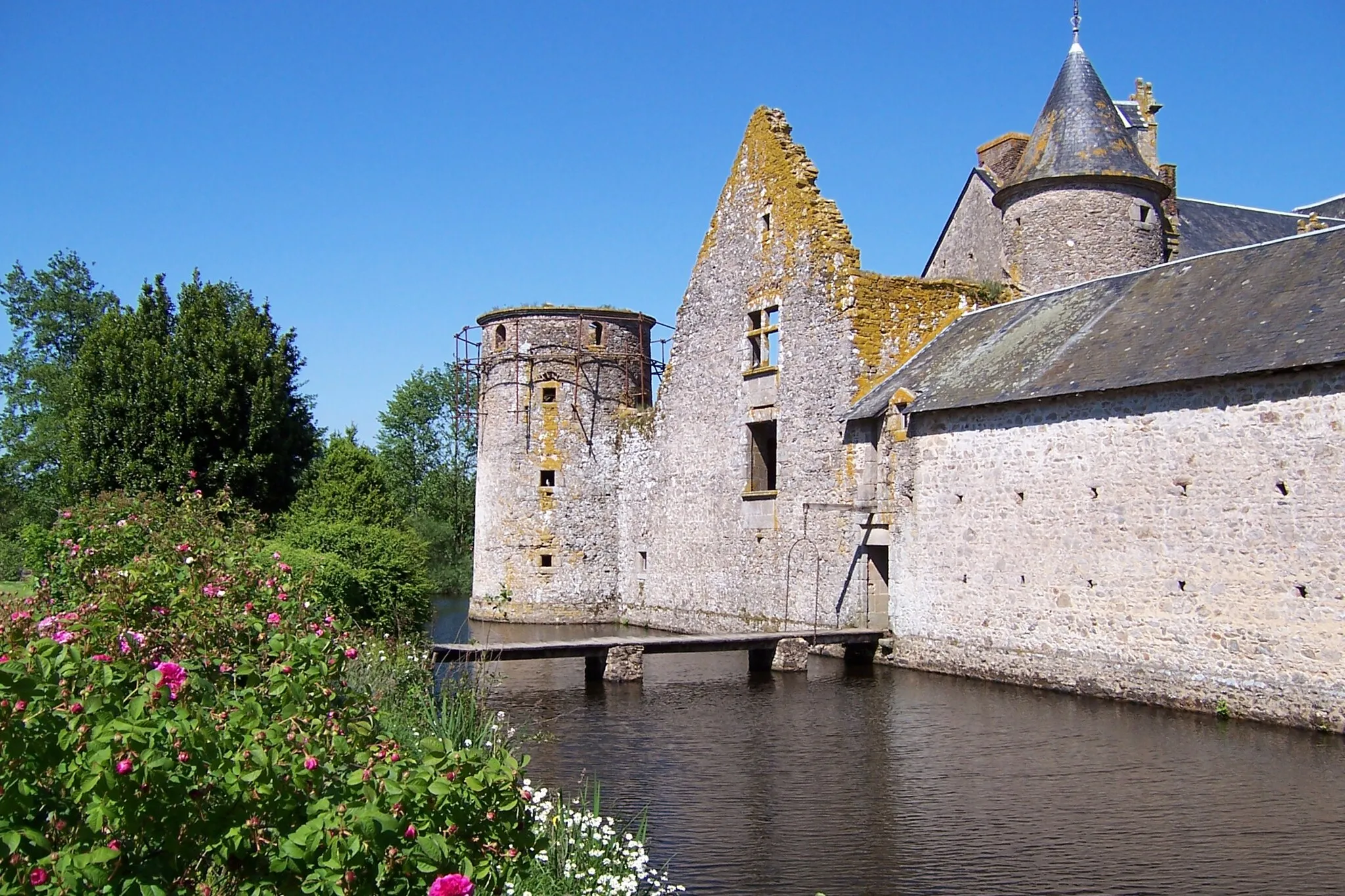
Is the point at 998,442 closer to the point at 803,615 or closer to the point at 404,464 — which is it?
the point at 803,615

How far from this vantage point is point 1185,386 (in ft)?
42.8

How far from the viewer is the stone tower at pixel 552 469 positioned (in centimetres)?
2609

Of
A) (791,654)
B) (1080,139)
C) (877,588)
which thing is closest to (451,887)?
(791,654)

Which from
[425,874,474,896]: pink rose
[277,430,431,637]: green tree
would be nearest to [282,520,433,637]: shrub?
[277,430,431,637]: green tree

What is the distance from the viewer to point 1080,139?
20.3m

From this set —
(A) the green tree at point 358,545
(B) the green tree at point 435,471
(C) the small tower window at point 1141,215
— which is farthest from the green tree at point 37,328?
(C) the small tower window at point 1141,215

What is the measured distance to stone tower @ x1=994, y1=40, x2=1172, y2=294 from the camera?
2019cm

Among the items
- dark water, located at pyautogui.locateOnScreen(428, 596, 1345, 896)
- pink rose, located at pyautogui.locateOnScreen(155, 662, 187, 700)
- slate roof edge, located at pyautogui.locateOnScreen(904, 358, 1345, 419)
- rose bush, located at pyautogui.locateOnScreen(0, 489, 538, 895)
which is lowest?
dark water, located at pyautogui.locateOnScreen(428, 596, 1345, 896)

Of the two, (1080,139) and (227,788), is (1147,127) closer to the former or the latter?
(1080,139)

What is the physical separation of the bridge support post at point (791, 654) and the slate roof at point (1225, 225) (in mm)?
12679

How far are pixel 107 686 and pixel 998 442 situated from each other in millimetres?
13200

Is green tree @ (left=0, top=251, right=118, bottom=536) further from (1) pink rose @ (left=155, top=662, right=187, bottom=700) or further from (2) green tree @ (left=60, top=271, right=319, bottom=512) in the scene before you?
(1) pink rose @ (left=155, top=662, right=187, bottom=700)

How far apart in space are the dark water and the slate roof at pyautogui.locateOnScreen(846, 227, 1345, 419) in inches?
154

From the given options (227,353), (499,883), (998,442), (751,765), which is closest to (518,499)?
(227,353)
